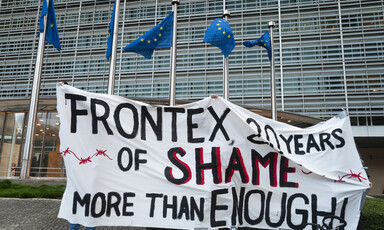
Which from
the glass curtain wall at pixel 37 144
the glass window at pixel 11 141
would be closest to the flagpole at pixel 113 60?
the glass curtain wall at pixel 37 144

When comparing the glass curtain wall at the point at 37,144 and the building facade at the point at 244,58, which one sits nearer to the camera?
the glass curtain wall at the point at 37,144

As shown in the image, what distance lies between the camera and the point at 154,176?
4.71 meters

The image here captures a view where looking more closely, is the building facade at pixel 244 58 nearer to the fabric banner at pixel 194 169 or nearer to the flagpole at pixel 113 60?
the flagpole at pixel 113 60

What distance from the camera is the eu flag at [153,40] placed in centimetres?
923

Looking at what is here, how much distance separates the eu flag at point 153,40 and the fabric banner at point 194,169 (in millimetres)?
4659

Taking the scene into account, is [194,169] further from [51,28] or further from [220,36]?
[51,28]

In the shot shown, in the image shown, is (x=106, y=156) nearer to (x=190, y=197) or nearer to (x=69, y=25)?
(x=190, y=197)

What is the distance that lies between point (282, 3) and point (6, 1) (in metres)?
25.0

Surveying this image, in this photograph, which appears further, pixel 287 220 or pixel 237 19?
pixel 237 19

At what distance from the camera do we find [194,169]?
483 cm

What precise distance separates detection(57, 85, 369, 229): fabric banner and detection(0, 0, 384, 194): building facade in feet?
61.4

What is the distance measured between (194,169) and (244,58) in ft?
68.8

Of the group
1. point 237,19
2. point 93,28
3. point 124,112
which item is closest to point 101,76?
point 93,28

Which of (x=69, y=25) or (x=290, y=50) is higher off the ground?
(x=69, y=25)
